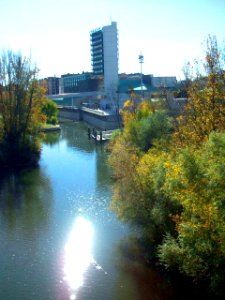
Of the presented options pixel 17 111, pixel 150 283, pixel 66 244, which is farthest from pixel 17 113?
pixel 150 283

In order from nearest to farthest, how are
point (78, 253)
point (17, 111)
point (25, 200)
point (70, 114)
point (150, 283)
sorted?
1. point (150, 283)
2. point (78, 253)
3. point (25, 200)
4. point (17, 111)
5. point (70, 114)

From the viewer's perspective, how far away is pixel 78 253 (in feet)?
62.8

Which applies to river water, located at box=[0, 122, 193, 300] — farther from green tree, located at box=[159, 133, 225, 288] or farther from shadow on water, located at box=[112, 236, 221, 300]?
green tree, located at box=[159, 133, 225, 288]

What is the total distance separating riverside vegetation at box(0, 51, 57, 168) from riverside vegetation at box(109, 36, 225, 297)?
56.7 ft

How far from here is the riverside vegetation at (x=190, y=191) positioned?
12688 millimetres

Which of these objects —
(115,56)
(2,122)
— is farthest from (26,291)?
(115,56)

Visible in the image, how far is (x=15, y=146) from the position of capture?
128ft

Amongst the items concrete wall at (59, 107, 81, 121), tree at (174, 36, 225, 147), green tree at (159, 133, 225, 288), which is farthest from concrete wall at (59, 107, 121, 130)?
green tree at (159, 133, 225, 288)

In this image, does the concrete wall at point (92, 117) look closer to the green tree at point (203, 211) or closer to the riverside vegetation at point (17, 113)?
the riverside vegetation at point (17, 113)

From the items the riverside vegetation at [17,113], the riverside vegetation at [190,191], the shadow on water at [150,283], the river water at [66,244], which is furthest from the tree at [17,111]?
the shadow on water at [150,283]

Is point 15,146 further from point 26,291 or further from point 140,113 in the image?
point 26,291

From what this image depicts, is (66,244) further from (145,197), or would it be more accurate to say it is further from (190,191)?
(190,191)

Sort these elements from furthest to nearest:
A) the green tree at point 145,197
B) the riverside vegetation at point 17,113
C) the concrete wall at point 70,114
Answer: the concrete wall at point 70,114
the riverside vegetation at point 17,113
the green tree at point 145,197

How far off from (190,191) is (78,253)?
312 inches
